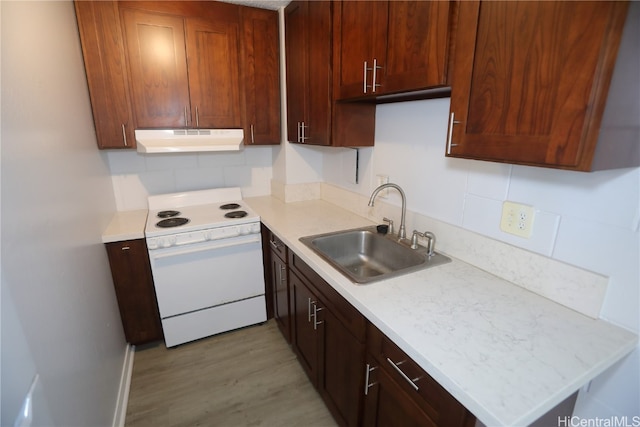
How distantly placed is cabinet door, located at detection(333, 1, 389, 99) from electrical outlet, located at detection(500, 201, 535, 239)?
77cm

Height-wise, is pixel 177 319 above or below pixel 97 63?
below

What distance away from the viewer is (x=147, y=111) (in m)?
2.05

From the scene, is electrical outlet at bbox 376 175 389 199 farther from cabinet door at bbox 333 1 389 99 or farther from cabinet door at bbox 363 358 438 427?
cabinet door at bbox 363 358 438 427

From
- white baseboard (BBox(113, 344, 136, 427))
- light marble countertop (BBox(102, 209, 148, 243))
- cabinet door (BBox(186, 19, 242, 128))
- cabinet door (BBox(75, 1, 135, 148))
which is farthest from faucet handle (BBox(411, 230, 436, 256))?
cabinet door (BBox(75, 1, 135, 148))

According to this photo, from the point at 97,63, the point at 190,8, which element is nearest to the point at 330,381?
the point at 97,63

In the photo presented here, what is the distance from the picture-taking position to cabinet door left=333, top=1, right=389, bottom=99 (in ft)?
4.40

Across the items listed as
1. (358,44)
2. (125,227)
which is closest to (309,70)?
(358,44)

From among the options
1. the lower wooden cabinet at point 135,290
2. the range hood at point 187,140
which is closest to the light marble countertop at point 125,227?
the lower wooden cabinet at point 135,290

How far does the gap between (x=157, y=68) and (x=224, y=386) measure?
2.07 m

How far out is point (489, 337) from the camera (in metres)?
0.95

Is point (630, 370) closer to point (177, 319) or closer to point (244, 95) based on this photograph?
point (177, 319)

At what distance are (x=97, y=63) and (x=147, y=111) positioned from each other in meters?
0.36

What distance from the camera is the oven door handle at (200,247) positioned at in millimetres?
1976

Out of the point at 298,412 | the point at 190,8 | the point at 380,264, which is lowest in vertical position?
the point at 298,412
